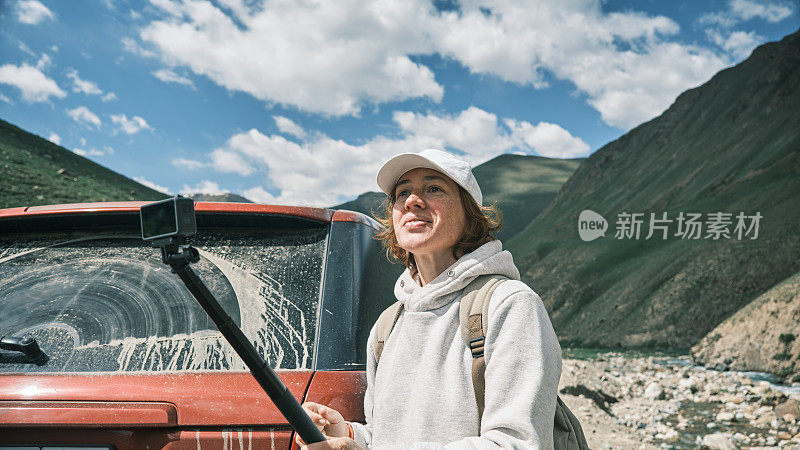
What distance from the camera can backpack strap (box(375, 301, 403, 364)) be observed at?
2035 mm

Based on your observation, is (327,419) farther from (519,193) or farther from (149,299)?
(519,193)

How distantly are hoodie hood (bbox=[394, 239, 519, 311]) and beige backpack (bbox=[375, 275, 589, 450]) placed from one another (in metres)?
0.03

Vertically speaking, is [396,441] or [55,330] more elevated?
[55,330]

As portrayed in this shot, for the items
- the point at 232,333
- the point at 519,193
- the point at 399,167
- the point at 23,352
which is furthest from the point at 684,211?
the point at 519,193

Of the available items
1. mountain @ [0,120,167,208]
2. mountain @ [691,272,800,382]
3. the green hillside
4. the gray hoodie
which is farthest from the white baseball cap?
mountain @ [0,120,167,208]

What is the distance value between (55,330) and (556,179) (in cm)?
19743

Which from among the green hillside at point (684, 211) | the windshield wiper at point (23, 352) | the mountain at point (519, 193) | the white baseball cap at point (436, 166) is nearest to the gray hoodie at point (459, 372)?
the white baseball cap at point (436, 166)

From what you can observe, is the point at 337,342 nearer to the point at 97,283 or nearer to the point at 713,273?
the point at 97,283

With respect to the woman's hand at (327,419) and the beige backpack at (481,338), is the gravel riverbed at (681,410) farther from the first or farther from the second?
the woman's hand at (327,419)

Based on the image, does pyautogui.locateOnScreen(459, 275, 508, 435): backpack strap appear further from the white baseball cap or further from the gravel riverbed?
the gravel riverbed

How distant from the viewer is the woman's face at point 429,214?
211 cm

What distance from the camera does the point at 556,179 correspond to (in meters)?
191

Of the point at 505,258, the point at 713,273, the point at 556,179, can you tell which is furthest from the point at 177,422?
the point at 556,179

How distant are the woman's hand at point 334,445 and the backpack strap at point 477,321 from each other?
387 mm
